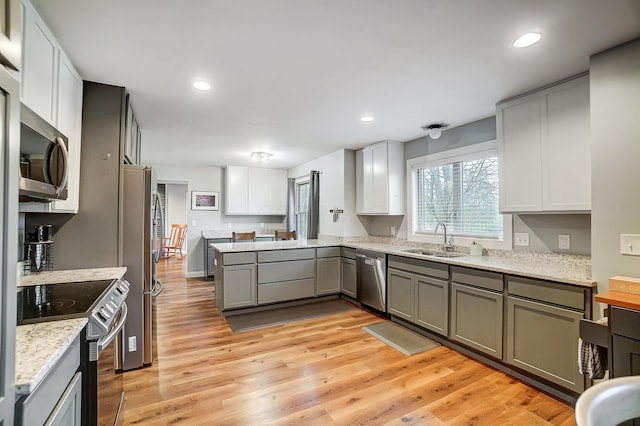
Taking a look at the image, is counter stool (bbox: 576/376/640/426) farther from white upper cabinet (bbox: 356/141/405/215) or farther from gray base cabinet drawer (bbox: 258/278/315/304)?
gray base cabinet drawer (bbox: 258/278/315/304)

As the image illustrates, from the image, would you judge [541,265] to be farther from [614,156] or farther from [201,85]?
[201,85]

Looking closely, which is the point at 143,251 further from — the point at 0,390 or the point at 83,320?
the point at 0,390

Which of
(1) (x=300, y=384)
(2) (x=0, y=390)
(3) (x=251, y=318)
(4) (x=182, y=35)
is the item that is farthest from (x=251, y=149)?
(2) (x=0, y=390)

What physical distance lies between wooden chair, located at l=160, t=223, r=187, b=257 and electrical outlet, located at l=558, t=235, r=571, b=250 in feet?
A: 28.3

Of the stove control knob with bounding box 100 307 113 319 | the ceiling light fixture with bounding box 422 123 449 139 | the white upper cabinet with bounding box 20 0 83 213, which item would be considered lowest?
the stove control knob with bounding box 100 307 113 319

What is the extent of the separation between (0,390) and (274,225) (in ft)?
20.6

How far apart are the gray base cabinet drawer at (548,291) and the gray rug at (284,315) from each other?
222cm

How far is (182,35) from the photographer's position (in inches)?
71.1

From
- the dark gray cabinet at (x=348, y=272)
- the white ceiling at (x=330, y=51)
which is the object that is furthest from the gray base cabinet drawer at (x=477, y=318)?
the white ceiling at (x=330, y=51)

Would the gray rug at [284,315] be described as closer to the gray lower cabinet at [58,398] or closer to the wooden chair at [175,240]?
the gray lower cabinet at [58,398]

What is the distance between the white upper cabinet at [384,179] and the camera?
4188 millimetres

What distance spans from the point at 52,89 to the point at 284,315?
124 inches

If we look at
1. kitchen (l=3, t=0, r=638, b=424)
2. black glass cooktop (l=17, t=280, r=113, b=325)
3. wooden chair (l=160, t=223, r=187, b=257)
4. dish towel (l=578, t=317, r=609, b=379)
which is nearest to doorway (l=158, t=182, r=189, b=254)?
wooden chair (l=160, t=223, r=187, b=257)

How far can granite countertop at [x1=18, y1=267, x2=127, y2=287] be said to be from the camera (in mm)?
1889
